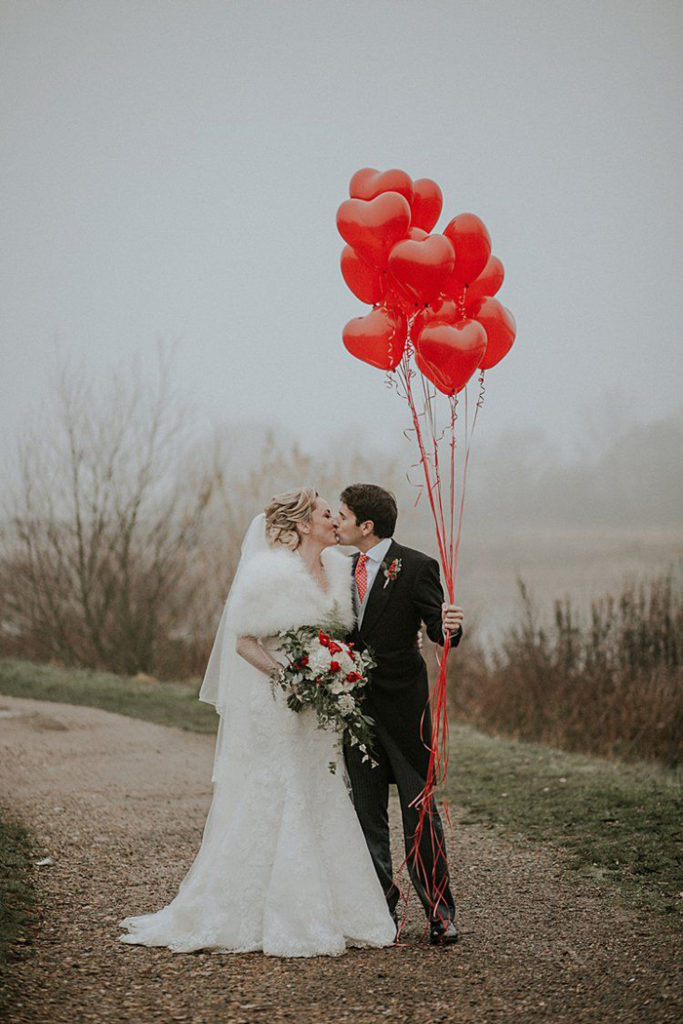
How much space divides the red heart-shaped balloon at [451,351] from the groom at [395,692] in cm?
64

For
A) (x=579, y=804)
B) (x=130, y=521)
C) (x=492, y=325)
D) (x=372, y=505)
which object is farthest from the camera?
(x=130, y=521)

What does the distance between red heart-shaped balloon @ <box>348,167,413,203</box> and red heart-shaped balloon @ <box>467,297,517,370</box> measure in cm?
63

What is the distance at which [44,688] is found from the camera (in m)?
12.6

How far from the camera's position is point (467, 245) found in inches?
188

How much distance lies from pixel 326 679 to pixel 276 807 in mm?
625

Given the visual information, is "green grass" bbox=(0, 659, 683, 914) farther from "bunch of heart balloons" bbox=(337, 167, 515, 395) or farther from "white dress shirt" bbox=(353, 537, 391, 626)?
"bunch of heart balloons" bbox=(337, 167, 515, 395)

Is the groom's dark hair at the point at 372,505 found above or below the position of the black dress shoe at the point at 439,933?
above

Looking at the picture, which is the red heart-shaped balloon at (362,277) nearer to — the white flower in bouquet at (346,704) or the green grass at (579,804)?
the white flower in bouquet at (346,704)

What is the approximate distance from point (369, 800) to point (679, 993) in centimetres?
149

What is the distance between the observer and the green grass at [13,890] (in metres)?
4.27

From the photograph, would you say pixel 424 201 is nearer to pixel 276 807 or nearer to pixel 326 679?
pixel 326 679

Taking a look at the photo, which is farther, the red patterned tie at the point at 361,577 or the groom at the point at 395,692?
the red patterned tie at the point at 361,577

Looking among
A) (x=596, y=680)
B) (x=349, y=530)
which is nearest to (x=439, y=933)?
(x=349, y=530)

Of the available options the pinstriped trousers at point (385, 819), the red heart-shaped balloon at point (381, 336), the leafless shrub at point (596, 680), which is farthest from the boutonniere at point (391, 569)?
the leafless shrub at point (596, 680)
